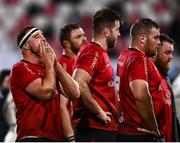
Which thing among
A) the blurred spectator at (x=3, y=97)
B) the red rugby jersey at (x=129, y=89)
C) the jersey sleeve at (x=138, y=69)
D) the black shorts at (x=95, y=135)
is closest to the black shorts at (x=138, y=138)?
the red rugby jersey at (x=129, y=89)

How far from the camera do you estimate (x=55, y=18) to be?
47.9 feet

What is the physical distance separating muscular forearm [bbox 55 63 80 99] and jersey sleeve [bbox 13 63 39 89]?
19 centimetres

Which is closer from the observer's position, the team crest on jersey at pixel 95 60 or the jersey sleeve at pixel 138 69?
the jersey sleeve at pixel 138 69

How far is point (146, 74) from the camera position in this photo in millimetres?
7770

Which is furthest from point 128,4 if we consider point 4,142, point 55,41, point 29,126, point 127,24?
point 29,126

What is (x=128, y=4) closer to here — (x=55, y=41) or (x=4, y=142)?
(x=55, y=41)

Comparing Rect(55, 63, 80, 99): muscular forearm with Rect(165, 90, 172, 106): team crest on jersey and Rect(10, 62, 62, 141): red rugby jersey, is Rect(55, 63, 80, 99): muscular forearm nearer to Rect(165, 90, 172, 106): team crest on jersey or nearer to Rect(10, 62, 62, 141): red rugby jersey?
Rect(10, 62, 62, 141): red rugby jersey

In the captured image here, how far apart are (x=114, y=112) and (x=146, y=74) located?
474 mm

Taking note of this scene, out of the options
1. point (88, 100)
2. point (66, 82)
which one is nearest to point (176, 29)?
point (88, 100)

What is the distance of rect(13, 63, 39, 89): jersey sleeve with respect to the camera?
23.5ft

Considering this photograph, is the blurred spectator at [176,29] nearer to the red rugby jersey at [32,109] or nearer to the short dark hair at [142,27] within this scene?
the short dark hair at [142,27]

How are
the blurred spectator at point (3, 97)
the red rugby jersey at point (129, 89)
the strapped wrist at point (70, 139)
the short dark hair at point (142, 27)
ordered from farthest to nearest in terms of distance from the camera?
the blurred spectator at point (3, 97)
the short dark hair at point (142, 27)
the red rugby jersey at point (129, 89)
the strapped wrist at point (70, 139)

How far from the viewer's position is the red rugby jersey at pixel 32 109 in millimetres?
7152

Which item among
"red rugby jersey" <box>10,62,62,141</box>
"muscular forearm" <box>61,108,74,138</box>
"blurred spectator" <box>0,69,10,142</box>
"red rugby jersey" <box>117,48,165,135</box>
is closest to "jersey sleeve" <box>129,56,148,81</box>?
"red rugby jersey" <box>117,48,165,135</box>
